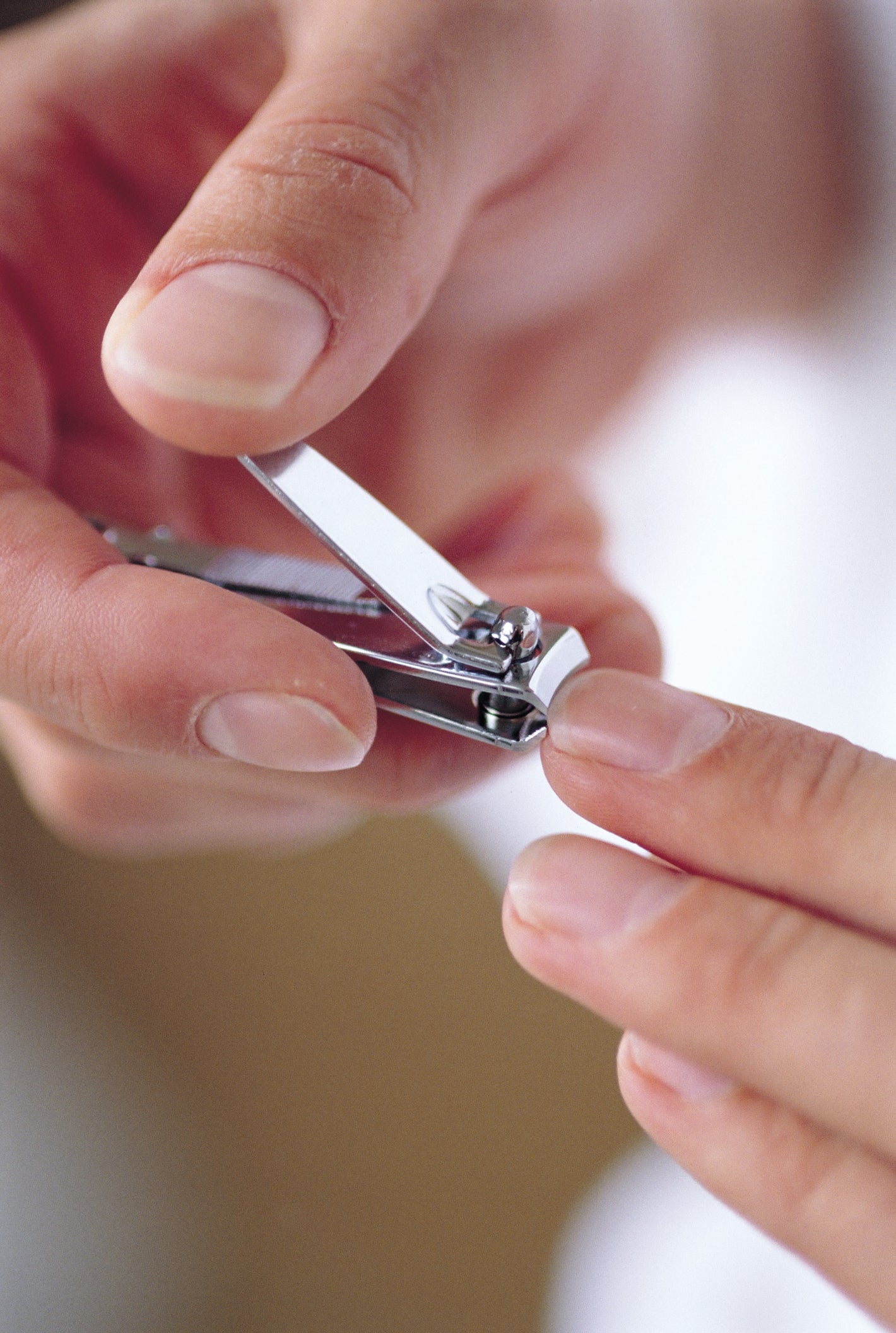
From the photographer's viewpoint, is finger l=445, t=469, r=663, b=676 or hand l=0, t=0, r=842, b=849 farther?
finger l=445, t=469, r=663, b=676

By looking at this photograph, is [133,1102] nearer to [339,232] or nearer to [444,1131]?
[444,1131]

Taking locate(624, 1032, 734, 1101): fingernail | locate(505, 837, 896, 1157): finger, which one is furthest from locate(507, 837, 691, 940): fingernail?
locate(624, 1032, 734, 1101): fingernail

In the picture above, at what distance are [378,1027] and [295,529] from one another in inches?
21.6

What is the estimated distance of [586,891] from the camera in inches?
25.0

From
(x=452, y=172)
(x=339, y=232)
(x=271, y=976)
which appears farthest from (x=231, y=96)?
(x=271, y=976)

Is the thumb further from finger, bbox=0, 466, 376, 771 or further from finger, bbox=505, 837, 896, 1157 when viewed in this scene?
finger, bbox=505, 837, 896, 1157

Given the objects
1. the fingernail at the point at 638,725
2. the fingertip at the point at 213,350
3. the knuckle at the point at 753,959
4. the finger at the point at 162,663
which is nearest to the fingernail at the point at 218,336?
the fingertip at the point at 213,350

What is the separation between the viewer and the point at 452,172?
2.62ft

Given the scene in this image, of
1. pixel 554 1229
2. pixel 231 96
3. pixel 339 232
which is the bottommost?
pixel 554 1229

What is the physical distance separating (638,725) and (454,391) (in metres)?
0.79

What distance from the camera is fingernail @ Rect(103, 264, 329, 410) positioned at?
628mm

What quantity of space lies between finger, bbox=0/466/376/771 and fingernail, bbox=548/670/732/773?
0.40 feet

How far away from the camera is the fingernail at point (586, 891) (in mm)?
634

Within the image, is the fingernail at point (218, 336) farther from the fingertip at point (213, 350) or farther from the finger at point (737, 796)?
the finger at point (737, 796)
